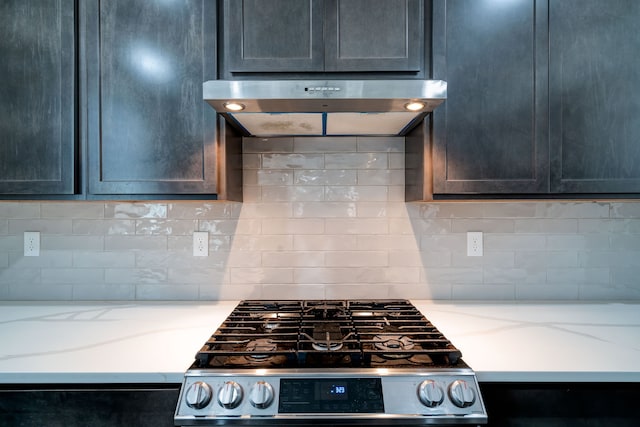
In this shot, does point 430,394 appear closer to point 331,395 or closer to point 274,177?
point 331,395

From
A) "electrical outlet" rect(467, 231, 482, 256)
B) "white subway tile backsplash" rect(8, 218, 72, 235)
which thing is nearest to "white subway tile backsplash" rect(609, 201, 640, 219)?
"electrical outlet" rect(467, 231, 482, 256)

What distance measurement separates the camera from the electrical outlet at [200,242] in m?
1.73

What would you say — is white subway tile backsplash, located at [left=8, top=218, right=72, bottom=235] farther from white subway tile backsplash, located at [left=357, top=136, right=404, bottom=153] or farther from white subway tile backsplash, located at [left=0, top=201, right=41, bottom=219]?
white subway tile backsplash, located at [left=357, top=136, right=404, bottom=153]

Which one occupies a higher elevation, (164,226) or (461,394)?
(164,226)

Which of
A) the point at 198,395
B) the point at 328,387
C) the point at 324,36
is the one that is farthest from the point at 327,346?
the point at 324,36

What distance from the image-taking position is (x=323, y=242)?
5.72 feet

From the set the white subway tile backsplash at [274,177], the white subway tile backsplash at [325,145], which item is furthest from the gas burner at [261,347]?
the white subway tile backsplash at [325,145]

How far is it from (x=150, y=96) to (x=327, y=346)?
1.10 m

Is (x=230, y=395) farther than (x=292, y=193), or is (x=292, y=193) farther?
(x=292, y=193)

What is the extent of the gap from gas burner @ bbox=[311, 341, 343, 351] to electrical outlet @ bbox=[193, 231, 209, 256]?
0.85 meters

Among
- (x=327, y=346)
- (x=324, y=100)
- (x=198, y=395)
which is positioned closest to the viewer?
(x=198, y=395)

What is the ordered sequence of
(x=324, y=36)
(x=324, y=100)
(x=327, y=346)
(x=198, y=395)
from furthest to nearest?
(x=324, y=36), (x=324, y=100), (x=327, y=346), (x=198, y=395)

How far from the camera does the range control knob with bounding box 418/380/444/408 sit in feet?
3.10

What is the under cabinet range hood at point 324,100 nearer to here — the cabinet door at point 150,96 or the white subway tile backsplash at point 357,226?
the cabinet door at point 150,96
